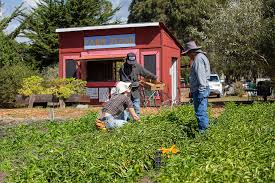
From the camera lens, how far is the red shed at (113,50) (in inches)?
871

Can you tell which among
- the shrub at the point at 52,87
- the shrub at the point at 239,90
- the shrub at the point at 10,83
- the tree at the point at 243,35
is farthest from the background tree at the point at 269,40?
the shrub at the point at 239,90

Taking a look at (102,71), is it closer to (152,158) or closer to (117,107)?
(117,107)

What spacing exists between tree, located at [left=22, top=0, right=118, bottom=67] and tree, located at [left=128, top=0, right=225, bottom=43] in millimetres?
17838

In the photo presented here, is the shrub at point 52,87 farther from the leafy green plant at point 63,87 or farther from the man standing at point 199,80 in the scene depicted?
the man standing at point 199,80

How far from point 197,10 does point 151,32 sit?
28.0 metres

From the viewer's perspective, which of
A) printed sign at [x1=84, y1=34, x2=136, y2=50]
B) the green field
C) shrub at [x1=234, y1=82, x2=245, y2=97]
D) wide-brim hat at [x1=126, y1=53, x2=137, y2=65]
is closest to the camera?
the green field

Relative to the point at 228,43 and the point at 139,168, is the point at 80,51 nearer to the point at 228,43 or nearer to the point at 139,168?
the point at 228,43

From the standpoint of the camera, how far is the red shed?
2212 cm

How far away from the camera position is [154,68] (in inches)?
869

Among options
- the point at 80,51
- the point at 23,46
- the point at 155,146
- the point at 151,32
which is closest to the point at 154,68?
the point at 151,32

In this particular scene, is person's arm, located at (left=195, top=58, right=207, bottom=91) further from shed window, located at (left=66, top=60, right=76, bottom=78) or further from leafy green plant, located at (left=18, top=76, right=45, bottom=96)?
shed window, located at (left=66, top=60, right=76, bottom=78)

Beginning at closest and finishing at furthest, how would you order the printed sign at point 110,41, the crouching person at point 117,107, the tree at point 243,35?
the crouching person at point 117,107 → the tree at point 243,35 → the printed sign at point 110,41

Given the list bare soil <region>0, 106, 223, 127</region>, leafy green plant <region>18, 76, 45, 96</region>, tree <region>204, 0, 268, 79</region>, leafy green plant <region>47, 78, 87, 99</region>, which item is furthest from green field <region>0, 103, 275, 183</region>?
tree <region>204, 0, 268, 79</region>

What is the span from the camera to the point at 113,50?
890 inches
